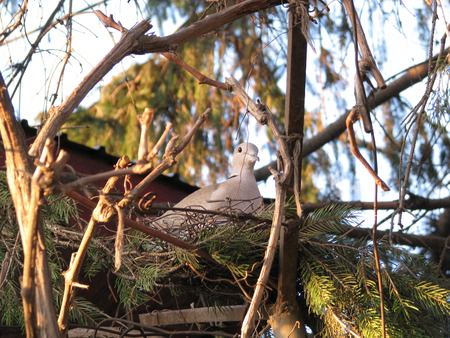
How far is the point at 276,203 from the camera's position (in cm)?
173

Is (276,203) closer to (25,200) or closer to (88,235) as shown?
(88,235)

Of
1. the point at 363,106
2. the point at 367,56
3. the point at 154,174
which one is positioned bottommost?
the point at 154,174

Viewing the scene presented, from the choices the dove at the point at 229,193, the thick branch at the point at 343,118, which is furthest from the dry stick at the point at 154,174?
the thick branch at the point at 343,118

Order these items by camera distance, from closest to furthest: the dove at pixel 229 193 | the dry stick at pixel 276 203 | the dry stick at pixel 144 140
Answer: the dry stick at pixel 144 140 < the dry stick at pixel 276 203 < the dove at pixel 229 193

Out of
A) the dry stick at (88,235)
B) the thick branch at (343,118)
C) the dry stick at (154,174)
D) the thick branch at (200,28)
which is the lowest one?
the dry stick at (88,235)

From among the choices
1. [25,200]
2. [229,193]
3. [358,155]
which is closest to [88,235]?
[25,200]

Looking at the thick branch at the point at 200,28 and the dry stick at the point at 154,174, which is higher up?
the thick branch at the point at 200,28

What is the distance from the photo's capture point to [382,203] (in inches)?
149

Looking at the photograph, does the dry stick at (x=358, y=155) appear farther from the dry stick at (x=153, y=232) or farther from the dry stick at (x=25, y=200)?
the dry stick at (x=25, y=200)

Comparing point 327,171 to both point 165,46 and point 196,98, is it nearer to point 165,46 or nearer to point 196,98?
point 196,98

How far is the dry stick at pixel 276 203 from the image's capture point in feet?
5.31

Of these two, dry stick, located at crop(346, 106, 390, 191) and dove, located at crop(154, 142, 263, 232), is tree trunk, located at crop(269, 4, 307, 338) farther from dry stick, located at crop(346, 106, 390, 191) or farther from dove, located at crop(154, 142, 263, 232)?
dove, located at crop(154, 142, 263, 232)

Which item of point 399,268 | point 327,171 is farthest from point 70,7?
point 327,171

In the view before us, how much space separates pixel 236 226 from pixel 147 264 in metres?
0.31
